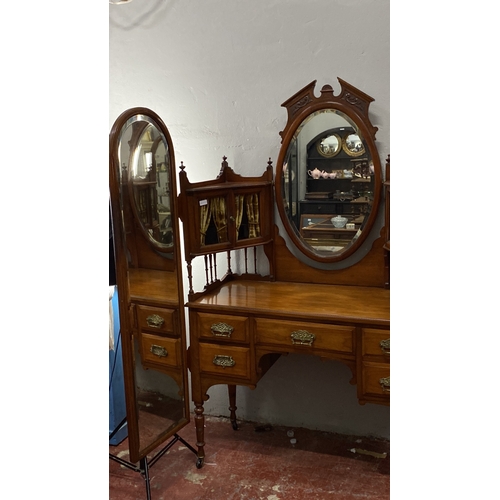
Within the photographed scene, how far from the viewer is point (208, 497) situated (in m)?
2.29

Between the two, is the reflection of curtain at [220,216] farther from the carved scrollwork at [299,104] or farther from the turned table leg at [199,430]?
the turned table leg at [199,430]

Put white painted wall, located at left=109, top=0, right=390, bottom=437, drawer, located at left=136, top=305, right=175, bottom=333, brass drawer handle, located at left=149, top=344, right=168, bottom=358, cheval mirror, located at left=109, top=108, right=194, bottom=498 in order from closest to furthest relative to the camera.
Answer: cheval mirror, located at left=109, top=108, right=194, bottom=498 → drawer, located at left=136, top=305, right=175, bottom=333 → brass drawer handle, located at left=149, top=344, right=168, bottom=358 → white painted wall, located at left=109, top=0, right=390, bottom=437

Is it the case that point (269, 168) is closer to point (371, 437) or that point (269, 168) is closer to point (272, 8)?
point (272, 8)

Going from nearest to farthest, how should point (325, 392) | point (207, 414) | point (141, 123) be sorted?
point (141, 123), point (325, 392), point (207, 414)

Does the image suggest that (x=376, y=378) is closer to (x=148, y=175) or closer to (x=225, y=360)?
(x=225, y=360)

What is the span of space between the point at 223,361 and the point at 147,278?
0.58 m

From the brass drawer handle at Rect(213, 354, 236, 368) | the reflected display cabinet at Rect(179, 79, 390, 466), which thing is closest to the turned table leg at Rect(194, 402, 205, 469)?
the reflected display cabinet at Rect(179, 79, 390, 466)

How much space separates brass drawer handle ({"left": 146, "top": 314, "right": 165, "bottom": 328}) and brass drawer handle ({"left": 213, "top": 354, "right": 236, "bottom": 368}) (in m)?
0.33

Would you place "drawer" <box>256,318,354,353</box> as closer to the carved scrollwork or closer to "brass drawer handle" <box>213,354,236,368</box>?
"brass drawer handle" <box>213,354,236,368</box>

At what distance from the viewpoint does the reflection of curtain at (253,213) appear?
106 inches

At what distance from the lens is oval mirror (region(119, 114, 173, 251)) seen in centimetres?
201

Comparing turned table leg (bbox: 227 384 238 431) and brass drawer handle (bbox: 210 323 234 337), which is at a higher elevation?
brass drawer handle (bbox: 210 323 234 337)
